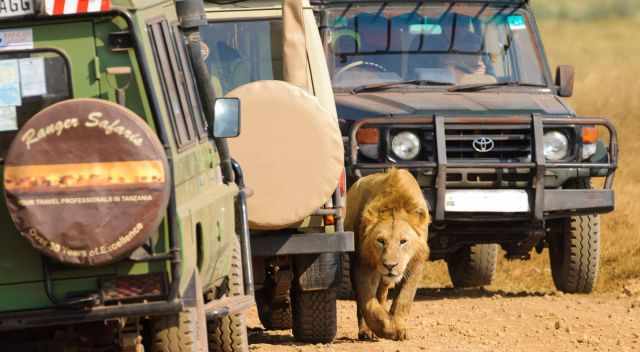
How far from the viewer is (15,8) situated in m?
6.91

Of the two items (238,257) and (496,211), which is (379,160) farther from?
(238,257)

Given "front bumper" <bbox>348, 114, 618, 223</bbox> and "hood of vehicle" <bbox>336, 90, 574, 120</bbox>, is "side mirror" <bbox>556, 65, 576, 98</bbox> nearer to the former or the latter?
"hood of vehicle" <bbox>336, 90, 574, 120</bbox>

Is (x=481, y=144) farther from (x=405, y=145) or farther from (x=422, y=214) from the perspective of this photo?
(x=422, y=214)

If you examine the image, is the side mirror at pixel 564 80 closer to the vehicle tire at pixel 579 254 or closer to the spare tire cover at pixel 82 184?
the vehicle tire at pixel 579 254

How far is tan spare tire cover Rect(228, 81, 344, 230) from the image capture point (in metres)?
9.95

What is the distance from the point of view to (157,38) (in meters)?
7.52

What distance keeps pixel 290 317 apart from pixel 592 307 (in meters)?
2.37

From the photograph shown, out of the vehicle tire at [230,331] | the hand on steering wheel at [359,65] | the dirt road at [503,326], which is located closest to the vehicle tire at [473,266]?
the dirt road at [503,326]

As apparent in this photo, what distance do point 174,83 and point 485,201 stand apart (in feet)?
18.4

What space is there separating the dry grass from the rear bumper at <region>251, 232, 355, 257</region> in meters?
4.82

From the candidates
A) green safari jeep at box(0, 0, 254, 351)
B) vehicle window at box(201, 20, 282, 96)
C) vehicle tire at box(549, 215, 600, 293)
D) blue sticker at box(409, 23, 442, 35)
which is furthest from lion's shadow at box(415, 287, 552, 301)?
green safari jeep at box(0, 0, 254, 351)

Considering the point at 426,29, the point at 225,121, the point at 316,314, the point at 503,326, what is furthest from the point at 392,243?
the point at 225,121

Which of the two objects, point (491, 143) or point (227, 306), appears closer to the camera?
point (227, 306)

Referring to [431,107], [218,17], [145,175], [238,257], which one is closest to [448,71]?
[431,107]
